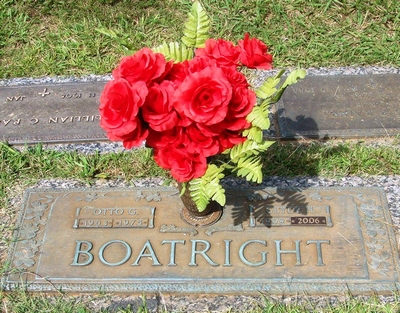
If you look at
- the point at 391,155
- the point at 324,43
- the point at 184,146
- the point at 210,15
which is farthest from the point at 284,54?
the point at 184,146

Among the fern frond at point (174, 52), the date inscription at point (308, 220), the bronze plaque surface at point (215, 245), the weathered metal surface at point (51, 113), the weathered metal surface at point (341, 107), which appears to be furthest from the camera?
the weathered metal surface at point (51, 113)

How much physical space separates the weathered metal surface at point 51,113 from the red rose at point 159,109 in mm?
1355

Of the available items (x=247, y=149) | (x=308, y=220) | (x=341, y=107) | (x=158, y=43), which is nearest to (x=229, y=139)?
(x=247, y=149)

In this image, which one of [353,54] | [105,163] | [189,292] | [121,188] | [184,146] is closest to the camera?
[184,146]

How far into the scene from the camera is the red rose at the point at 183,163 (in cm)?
232

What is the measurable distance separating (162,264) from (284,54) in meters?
2.10

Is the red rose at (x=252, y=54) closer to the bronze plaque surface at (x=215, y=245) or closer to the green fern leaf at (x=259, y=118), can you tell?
the green fern leaf at (x=259, y=118)

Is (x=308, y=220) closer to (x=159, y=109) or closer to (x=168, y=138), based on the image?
(x=168, y=138)

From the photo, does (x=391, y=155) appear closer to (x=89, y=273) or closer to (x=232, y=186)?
(x=232, y=186)

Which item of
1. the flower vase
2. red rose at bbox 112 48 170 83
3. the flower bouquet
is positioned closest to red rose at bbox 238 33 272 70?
the flower bouquet

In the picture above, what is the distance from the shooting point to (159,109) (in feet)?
7.21

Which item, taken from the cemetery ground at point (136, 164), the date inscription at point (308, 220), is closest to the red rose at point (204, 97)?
the date inscription at point (308, 220)

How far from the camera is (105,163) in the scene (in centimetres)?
337

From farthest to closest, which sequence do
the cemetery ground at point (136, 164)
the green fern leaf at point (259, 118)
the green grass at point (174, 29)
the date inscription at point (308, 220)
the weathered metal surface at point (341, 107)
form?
the green grass at point (174, 29), the weathered metal surface at point (341, 107), the cemetery ground at point (136, 164), the date inscription at point (308, 220), the green fern leaf at point (259, 118)
